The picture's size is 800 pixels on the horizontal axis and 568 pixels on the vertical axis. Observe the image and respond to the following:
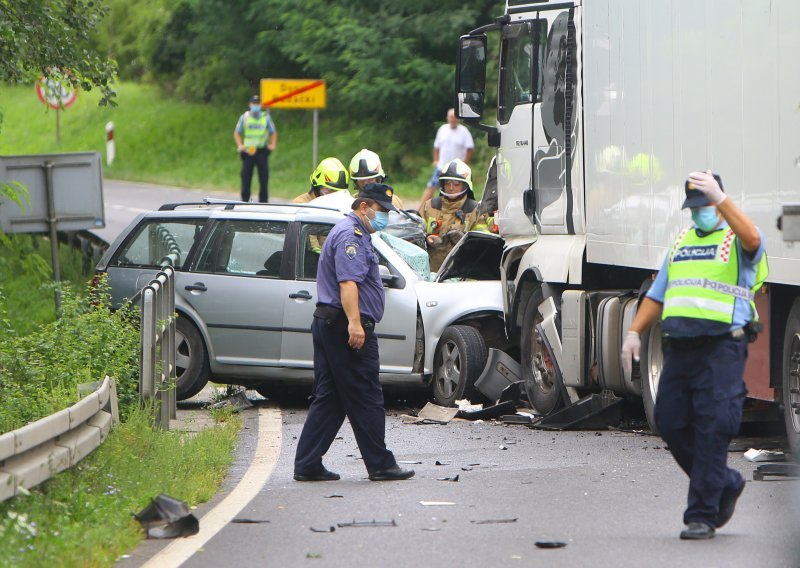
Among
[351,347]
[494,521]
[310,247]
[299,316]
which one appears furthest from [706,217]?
[310,247]

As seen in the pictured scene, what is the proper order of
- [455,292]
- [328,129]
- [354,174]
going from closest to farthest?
[455,292], [354,174], [328,129]

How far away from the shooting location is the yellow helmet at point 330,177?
15.0 m

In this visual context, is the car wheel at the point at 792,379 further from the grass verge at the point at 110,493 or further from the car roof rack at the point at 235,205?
the car roof rack at the point at 235,205

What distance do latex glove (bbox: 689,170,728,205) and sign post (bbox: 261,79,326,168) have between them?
78.8 feet

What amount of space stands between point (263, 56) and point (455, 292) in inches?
1300

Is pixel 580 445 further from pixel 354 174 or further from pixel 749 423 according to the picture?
pixel 354 174

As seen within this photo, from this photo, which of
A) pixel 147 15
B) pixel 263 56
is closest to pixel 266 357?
pixel 263 56

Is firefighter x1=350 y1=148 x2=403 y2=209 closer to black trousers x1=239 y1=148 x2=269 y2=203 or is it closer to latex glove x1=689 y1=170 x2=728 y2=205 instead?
latex glove x1=689 y1=170 x2=728 y2=205

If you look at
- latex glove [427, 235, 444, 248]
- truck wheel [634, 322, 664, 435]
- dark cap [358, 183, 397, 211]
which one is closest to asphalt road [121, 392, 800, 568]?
truck wheel [634, 322, 664, 435]

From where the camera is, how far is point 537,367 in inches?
487

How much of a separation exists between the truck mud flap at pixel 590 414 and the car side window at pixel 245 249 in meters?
2.88

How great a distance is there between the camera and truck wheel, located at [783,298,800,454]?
8.88 meters

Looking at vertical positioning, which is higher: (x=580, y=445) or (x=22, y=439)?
(x=22, y=439)

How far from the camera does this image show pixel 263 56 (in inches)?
1772
